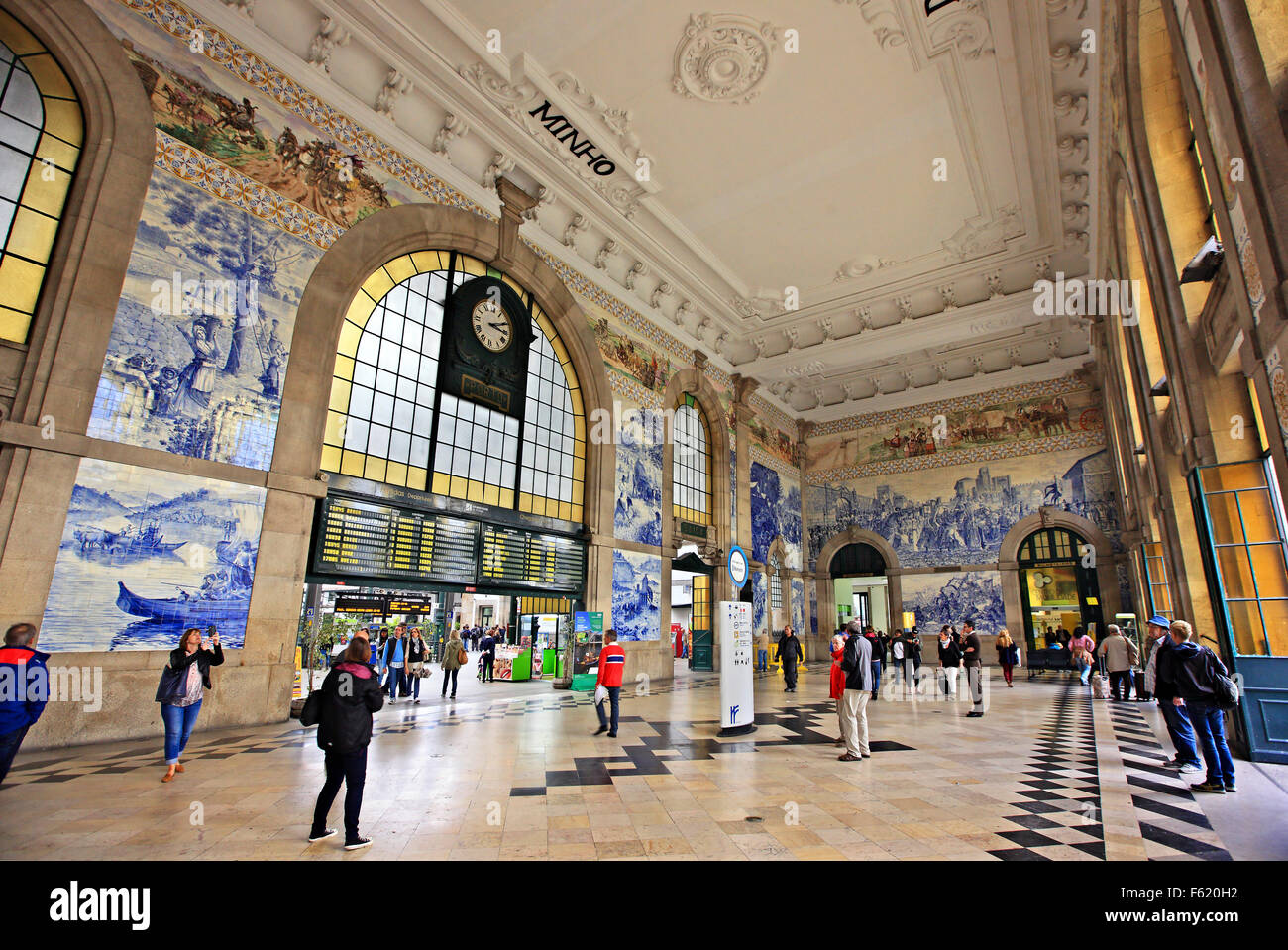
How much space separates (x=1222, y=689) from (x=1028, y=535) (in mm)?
15856

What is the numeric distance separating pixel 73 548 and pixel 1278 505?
38.7ft

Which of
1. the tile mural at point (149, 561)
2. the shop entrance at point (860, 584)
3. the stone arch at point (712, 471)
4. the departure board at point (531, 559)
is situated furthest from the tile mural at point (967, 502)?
the tile mural at point (149, 561)

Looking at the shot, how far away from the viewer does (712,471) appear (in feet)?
58.7

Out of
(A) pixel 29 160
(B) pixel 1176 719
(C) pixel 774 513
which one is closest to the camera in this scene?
(B) pixel 1176 719

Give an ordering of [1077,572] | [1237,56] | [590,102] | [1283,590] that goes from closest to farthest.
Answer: [1237,56] < [1283,590] < [590,102] < [1077,572]

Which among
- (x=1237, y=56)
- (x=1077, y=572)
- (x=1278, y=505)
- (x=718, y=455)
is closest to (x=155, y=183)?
(x=1237, y=56)

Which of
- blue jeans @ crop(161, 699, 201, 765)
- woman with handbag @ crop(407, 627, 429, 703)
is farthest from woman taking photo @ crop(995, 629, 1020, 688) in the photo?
blue jeans @ crop(161, 699, 201, 765)

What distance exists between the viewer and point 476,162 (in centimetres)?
1107

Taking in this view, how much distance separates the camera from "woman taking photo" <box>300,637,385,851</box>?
3.38 m

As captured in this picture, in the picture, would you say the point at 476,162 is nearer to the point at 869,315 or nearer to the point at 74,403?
the point at 74,403

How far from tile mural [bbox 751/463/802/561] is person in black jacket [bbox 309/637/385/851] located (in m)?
16.0

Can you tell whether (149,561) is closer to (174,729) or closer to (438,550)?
(174,729)

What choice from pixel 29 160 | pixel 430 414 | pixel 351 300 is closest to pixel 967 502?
pixel 430 414
